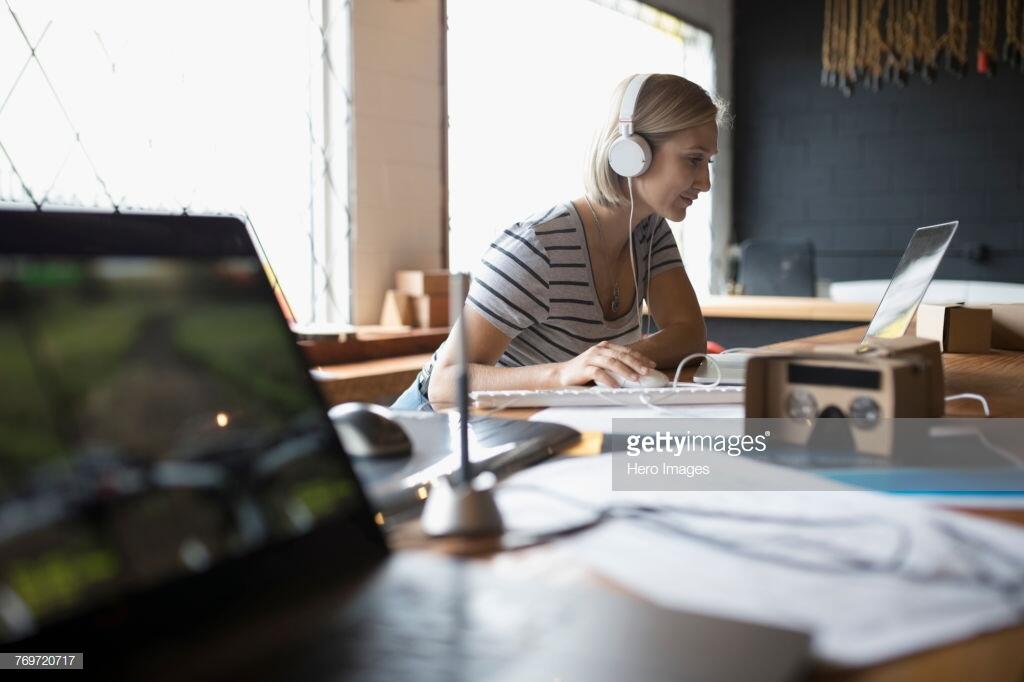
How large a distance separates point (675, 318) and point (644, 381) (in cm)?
68

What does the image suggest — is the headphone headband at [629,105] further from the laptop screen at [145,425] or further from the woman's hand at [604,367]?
the laptop screen at [145,425]

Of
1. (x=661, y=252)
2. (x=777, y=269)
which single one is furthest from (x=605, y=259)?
(x=777, y=269)

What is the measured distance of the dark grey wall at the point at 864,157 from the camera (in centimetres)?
504

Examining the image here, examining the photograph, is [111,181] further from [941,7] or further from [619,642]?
[941,7]

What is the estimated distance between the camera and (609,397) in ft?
3.71

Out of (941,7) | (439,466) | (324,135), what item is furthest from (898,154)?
(439,466)

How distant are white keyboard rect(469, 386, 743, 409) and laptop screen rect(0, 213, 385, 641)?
0.56 meters

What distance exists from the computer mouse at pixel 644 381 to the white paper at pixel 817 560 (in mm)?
512

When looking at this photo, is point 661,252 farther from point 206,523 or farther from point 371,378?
point 206,523

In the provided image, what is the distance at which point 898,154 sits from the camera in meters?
5.27

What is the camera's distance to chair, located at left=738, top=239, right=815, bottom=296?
402cm

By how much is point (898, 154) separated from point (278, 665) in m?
5.43

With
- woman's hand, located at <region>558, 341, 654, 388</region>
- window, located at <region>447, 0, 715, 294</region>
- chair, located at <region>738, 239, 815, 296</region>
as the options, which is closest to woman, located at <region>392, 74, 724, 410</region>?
woman's hand, located at <region>558, 341, 654, 388</region>

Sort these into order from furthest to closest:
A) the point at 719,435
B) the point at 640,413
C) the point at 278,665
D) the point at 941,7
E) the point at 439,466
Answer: the point at 941,7
the point at 640,413
the point at 719,435
the point at 439,466
the point at 278,665
